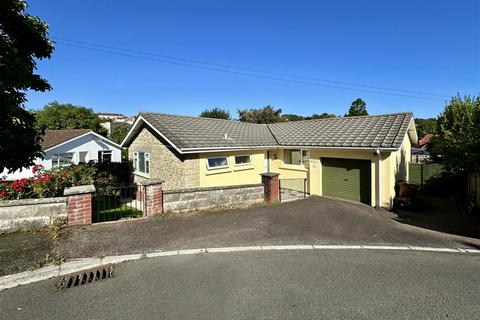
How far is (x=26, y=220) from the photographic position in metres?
6.73

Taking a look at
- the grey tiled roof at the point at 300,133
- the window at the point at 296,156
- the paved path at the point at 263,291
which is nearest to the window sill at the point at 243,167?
the grey tiled roof at the point at 300,133

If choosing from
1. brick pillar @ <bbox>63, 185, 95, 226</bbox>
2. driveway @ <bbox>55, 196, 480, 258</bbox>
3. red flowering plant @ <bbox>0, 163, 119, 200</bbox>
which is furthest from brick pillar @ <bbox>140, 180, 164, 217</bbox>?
brick pillar @ <bbox>63, 185, 95, 226</bbox>

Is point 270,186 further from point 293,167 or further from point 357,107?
point 357,107

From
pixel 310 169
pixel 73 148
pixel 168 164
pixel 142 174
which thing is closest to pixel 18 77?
pixel 168 164

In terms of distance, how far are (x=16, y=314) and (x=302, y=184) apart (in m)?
12.8

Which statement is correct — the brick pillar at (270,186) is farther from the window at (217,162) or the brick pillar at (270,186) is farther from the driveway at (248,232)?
the window at (217,162)

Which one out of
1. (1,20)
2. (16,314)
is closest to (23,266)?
(16,314)

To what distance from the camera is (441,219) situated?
34.0ft

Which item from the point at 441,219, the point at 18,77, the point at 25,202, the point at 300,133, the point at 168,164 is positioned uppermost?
the point at 18,77

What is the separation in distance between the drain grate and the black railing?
9.89 m

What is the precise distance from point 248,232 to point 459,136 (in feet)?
32.5

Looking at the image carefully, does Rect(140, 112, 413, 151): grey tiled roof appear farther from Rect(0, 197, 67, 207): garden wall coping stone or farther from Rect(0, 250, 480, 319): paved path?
Rect(0, 250, 480, 319): paved path

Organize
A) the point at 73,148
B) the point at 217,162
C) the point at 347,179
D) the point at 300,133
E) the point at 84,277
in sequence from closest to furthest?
1. the point at 84,277
2. the point at 347,179
3. the point at 217,162
4. the point at 300,133
5. the point at 73,148

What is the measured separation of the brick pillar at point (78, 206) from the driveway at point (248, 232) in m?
0.33
